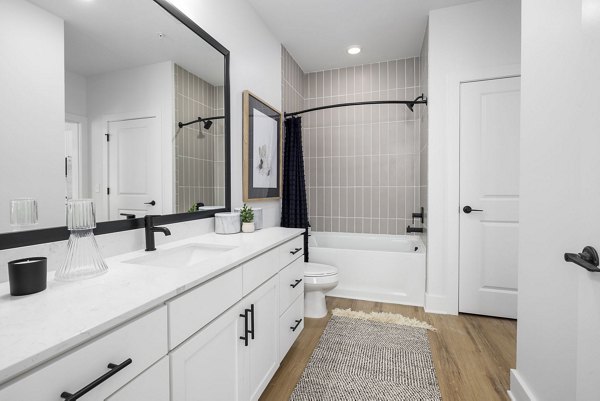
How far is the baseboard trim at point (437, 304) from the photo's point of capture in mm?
2609

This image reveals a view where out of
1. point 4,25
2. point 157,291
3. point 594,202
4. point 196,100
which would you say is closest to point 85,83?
point 4,25

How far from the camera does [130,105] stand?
1.35 m

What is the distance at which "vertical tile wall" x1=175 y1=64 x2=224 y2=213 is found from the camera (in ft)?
5.41

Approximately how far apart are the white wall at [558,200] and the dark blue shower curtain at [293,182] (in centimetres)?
186

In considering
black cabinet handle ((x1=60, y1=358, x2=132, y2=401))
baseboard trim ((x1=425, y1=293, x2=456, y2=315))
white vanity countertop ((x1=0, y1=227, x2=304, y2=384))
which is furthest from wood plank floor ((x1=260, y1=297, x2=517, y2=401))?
black cabinet handle ((x1=60, y1=358, x2=132, y2=401))

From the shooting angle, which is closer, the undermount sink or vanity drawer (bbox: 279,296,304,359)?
the undermount sink

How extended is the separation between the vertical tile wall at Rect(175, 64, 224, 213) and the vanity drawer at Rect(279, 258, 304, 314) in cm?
67

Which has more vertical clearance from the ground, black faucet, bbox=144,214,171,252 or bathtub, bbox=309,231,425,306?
black faucet, bbox=144,214,171,252

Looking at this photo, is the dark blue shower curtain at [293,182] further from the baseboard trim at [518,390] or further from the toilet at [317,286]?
the baseboard trim at [518,390]

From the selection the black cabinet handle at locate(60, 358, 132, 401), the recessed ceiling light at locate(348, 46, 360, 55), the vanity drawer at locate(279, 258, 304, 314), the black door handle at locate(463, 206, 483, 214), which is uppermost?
the recessed ceiling light at locate(348, 46, 360, 55)

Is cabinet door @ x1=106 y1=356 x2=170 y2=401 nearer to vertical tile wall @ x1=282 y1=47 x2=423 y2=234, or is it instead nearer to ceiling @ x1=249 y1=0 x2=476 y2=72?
ceiling @ x1=249 y1=0 x2=476 y2=72

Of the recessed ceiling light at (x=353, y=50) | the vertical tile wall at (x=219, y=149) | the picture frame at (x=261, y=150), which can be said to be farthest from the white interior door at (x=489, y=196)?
the vertical tile wall at (x=219, y=149)

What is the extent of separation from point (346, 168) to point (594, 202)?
9.71 ft

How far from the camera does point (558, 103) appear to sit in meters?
1.12
